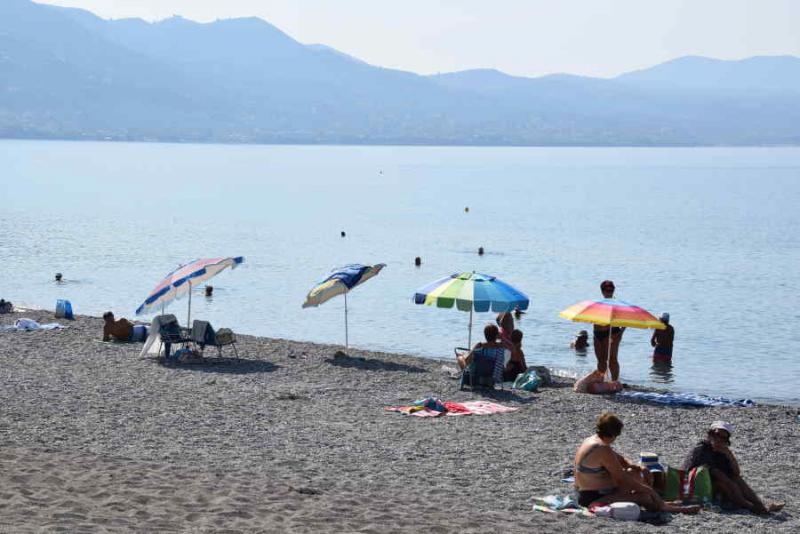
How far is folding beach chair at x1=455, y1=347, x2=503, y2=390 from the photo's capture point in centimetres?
1878

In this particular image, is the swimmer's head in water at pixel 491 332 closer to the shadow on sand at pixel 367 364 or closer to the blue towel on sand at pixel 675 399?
the blue towel on sand at pixel 675 399

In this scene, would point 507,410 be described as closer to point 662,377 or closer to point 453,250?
point 662,377

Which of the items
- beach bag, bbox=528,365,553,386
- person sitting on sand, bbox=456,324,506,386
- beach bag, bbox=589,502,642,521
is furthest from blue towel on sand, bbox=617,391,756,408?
beach bag, bbox=589,502,642,521

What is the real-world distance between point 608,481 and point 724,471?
1304 mm

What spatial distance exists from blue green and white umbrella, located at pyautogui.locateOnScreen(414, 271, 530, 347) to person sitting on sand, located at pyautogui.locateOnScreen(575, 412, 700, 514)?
789 centimetres

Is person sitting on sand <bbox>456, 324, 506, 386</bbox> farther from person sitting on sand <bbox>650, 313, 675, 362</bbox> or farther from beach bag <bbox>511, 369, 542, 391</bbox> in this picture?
person sitting on sand <bbox>650, 313, 675, 362</bbox>

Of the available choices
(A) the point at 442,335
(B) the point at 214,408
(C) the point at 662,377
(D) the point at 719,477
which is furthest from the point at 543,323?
(D) the point at 719,477

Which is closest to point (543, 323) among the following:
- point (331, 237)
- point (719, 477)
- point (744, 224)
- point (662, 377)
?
point (662, 377)

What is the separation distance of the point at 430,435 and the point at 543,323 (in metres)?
20.8

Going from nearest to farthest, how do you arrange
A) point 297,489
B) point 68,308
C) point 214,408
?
point 297,489, point 214,408, point 68,308

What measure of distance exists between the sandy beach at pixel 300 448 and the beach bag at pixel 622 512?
19 cm

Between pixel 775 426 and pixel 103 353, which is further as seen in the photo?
pixel 103 353

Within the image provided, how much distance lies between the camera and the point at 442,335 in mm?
32719

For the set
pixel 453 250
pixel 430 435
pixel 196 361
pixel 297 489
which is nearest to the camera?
pixel 297 489
